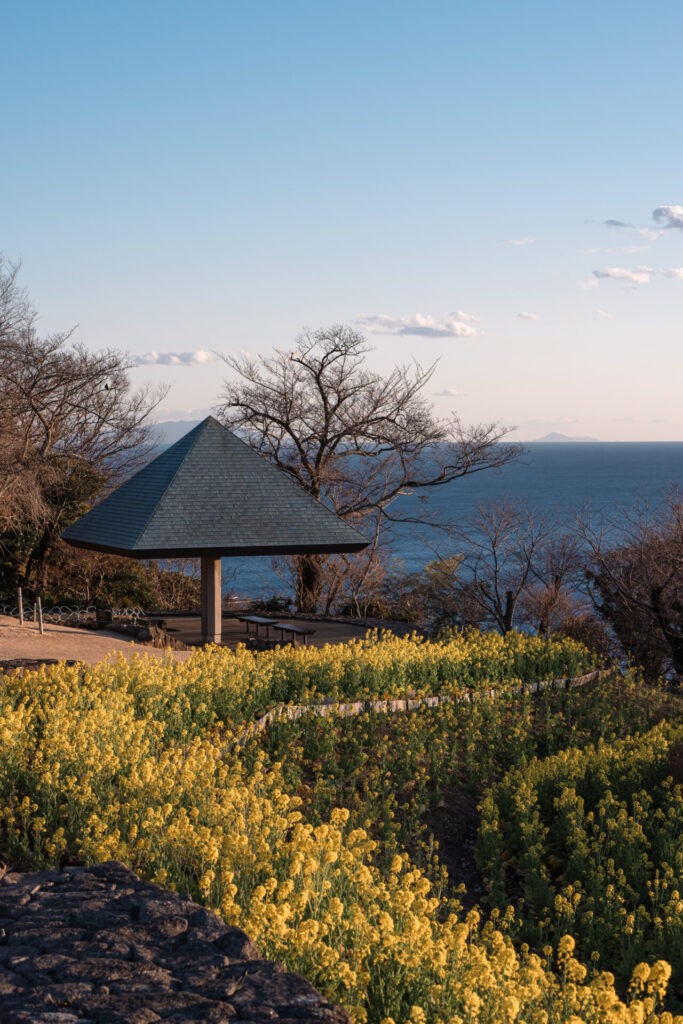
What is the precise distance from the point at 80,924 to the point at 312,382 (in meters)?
23.4

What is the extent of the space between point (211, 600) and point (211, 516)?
63.8 inches

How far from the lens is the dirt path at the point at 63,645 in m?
14.5

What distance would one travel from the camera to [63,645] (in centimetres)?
1596

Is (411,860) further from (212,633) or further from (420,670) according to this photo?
(212,633)

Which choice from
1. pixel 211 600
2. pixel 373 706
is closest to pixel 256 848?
pixel 373 706

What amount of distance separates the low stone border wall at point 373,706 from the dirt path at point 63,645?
3.02 m

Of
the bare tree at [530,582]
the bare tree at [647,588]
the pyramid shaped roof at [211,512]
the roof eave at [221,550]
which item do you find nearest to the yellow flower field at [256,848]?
the roof eave at [221,550]

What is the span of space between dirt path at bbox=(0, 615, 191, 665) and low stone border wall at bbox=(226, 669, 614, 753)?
3.02 metres

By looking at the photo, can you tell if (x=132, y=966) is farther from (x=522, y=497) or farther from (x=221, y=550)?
(x=522, y=497)

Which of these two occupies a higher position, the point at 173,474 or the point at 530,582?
the point at 173,474

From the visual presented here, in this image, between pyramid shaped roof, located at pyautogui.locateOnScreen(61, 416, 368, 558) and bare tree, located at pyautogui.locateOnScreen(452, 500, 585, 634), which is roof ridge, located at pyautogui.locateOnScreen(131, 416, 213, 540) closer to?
pyramid shaped roof, located at pyautogui.locateOnScreen(61, 416, 368, 558)

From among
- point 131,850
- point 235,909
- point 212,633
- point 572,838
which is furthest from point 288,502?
point 235,909

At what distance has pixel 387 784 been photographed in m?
9.52

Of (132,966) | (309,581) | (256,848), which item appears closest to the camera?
(132,966)
